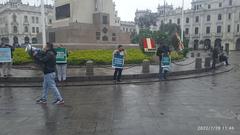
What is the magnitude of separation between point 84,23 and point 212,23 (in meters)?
57.1

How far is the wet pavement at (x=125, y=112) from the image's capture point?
207 inches

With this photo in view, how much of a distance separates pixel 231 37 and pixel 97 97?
6479 centimetres

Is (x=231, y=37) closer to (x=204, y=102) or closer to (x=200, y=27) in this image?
(x=200, y=27)

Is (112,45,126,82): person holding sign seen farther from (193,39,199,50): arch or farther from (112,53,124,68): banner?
(193,39,199,50): arch

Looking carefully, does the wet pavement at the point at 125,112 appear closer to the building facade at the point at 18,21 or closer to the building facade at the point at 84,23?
the building facade at the point at 84,23

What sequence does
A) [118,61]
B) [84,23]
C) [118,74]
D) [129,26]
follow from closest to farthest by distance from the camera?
[118,61]
[118,74]
[84,23]
[129,26]

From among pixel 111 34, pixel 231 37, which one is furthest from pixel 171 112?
pixel 231 37

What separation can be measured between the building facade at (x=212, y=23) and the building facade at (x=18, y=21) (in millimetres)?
41756

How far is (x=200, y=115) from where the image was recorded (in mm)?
6285

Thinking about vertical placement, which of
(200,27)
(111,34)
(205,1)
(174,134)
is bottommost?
(174,134)

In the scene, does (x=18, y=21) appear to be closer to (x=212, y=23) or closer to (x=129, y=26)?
(x=129, y=26)

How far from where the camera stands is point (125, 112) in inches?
257
